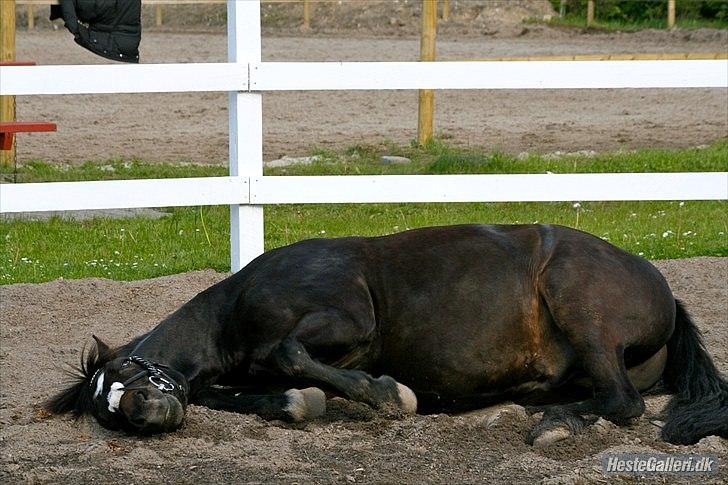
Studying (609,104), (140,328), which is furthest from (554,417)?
(609,104)

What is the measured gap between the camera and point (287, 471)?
3711 millimetres

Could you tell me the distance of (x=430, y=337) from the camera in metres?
4.44

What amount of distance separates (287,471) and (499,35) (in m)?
22.6

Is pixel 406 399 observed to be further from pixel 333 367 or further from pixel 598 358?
pixel 598 358

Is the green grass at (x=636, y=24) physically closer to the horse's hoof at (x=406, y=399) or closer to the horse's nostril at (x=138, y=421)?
the horse's hoof at (x=406, y=399)

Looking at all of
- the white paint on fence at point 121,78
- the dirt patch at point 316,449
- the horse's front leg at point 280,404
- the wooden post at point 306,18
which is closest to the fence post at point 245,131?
the white paint on fence at point 121,78

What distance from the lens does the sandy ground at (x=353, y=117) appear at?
13547 mm

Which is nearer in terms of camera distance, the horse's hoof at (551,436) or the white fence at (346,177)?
the horse's hoof at (551,436)

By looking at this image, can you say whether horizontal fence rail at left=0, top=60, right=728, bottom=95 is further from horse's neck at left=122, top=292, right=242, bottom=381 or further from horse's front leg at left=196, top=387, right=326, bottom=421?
horse's front leg at left=196, top=387, right=326, bottom=421

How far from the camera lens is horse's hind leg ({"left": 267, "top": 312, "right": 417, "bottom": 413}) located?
13.6 feet

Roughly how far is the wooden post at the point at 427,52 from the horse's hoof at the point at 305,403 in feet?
27.8

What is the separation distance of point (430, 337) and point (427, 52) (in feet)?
27.7

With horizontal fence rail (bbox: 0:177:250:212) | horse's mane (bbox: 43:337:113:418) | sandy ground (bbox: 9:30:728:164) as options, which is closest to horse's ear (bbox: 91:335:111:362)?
horse's mane (bbox: 43:337:113:418)

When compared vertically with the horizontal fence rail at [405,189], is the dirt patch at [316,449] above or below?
below
